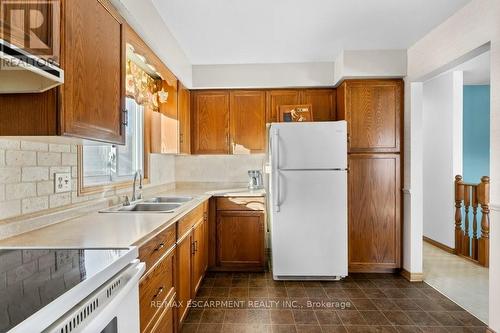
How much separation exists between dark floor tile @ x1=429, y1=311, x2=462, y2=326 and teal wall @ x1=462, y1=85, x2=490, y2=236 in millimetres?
2907

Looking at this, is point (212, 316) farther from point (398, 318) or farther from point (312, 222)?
point (398, 318)

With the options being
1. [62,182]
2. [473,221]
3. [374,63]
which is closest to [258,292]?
[62,182]

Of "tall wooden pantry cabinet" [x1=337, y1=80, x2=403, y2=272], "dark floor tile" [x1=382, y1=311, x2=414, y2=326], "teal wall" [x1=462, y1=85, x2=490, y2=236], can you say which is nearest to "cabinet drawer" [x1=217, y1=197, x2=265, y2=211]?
"tall wooden pantry cabinet" [x1=337, y1=80, x2=403, y2=272]

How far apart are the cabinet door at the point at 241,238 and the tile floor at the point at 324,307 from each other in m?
0.17

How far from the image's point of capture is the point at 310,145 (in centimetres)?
294

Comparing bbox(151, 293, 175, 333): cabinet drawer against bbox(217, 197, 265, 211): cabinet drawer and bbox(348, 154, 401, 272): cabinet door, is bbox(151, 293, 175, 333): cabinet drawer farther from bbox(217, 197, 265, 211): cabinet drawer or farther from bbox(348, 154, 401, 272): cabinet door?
bbox(348, 154, 401, 272): cabinet door

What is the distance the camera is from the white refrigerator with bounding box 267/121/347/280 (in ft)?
9.64

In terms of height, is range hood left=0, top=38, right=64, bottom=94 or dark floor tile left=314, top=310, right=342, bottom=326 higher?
range hood left=0, top=38, right=64, bottom=94

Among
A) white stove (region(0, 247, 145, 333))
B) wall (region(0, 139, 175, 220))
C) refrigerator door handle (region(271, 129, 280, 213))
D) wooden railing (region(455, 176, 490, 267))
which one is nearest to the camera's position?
white stove (region(0, 247, 145, 333))

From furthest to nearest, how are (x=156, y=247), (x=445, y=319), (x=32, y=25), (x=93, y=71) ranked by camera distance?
1. (x=445, y=319)
2. (x=156, y=247)
3. (x=93, y=71)
4. (x=32, y=25)

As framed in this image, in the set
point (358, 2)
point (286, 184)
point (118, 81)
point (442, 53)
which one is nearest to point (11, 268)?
point (118, 81)

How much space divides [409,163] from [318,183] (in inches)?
40.3

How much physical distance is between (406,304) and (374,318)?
43cm

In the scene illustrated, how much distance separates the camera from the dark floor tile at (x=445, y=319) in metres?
2.20
